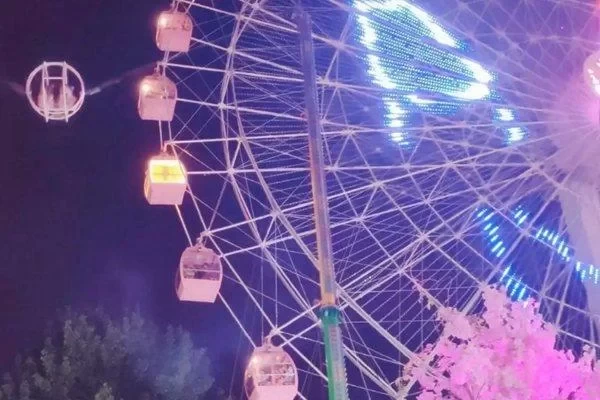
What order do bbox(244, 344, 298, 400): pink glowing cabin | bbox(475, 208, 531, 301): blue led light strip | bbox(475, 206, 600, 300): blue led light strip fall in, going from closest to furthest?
bbox(244, 344, 298, 400): pink glowing cabin → bbox(475, 208, 531, 301): blue led light strip → bbox(475, 206, 600, 300): blue led light strip

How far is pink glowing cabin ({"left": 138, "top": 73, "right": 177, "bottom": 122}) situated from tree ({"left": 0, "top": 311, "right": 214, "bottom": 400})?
419 centimetres

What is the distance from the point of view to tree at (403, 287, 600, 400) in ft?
62.7

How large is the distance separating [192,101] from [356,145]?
11.8ft

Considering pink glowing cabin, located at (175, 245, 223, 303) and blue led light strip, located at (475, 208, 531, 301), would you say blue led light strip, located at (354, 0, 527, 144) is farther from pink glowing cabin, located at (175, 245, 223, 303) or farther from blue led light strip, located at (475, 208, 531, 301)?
pink glowing cabin, located at (175, 245, 223, 303)

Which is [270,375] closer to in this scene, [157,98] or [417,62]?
[157,98]

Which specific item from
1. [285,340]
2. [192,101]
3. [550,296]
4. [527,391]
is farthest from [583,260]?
[192,101]

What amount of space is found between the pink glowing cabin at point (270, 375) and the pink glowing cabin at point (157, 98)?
16.8ft

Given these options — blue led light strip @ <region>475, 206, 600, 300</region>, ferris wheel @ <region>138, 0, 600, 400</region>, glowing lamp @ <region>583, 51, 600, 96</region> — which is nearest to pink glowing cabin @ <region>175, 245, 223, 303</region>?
ferris wheel @ <region>138, 0, 600, 400</region>

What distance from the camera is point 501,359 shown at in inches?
803

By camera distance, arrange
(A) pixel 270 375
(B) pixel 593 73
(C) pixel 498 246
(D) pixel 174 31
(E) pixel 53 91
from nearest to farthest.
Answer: (E) pixel 53 91
(A) pixel 270 375
(B) pixel 593 73
(D) pixel 174 31
(C) pixel 498 246

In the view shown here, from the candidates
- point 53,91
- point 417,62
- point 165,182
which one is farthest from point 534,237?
point 53,91

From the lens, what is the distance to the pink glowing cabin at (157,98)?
17156 mm

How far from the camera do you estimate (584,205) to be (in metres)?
19.8

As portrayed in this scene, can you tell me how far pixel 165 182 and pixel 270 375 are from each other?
12.8 ft
